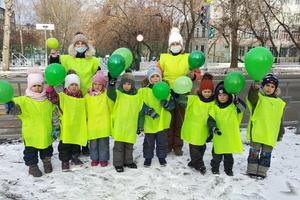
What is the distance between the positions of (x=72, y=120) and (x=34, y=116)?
0.47 m

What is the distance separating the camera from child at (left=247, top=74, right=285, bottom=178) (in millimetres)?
4484

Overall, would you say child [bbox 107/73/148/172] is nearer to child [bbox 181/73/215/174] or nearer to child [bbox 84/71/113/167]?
child [bbox 84/71/113/167]

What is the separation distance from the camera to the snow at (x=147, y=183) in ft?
13.6

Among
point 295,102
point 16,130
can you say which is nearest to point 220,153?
point 16,130

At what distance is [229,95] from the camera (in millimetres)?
4582

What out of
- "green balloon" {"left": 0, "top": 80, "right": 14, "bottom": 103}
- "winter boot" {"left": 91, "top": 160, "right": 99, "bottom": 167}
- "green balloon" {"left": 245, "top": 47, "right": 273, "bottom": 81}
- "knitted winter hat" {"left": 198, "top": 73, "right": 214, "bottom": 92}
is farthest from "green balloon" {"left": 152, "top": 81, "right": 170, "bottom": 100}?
"green balloon" {"left": 0, "top": 80, "right": 14, "bottom": 103}

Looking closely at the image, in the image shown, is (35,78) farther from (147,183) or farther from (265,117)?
(265,117)

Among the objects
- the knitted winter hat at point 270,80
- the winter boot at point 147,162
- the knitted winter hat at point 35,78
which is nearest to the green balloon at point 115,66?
the knitted winter hat at point 35,78

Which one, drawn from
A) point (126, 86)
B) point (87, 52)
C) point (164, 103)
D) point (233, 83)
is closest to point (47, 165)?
point (126, 86)

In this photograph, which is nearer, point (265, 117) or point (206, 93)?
point (265, 117)

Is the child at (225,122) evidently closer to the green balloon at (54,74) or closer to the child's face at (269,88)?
the child's face at (269,88)

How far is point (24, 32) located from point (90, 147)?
147 feet

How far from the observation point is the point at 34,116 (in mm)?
4434

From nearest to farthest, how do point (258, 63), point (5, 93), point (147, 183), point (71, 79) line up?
point (5, 93) < point (258, 63) < point (147, 183) < point (71, 79)
